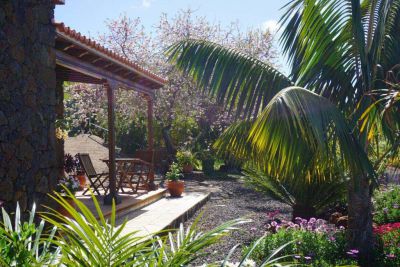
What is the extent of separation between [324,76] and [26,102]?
3.60 metres

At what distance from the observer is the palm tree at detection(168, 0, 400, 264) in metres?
4.79

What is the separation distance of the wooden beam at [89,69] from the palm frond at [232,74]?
5.99 ft

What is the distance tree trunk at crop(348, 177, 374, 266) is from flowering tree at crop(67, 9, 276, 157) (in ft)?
41.7

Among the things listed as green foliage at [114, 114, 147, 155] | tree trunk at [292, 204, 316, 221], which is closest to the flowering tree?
green foliage at [114, 114, 147, 155]

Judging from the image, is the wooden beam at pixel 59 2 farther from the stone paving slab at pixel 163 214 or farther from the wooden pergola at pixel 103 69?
the stone paving slab at pixel 163 214

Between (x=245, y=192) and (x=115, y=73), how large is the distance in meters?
6.01

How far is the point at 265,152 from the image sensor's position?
467 cm

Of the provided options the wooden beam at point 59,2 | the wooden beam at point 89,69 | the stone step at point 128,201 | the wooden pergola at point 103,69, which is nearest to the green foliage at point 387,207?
the stone step at point 128,201

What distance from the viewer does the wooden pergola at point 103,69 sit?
22.7ft

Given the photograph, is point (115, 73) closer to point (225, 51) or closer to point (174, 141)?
point (225, 51)

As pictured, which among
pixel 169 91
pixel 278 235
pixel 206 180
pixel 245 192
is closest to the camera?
pixel 278 235

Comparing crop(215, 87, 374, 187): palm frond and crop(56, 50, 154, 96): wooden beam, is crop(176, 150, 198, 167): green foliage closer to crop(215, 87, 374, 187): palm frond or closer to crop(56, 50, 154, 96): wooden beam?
crop(56, 50, 154, 96): wooden beam

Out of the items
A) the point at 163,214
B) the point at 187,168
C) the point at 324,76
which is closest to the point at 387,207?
the point at 324,76

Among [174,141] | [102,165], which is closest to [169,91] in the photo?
[174,141]
